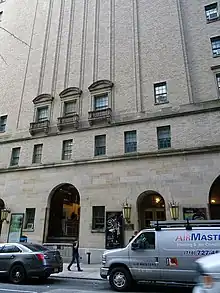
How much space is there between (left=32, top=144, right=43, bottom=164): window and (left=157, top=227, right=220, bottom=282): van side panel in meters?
15.7

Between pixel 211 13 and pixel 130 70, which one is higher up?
pixel 211 13

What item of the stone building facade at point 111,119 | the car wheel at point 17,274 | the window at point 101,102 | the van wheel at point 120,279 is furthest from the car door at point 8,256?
the window at point 101,102

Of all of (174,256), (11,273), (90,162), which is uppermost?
(90,162)

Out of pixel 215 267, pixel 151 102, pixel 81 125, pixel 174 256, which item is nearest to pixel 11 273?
pixel 174 256

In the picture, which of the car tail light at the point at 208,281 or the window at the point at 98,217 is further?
the window at the point at 98,217

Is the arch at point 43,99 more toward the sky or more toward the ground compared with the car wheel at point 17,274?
more toward the sky

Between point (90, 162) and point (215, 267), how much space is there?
640 inches

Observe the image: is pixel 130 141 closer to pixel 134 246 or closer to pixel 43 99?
pixel 43 99

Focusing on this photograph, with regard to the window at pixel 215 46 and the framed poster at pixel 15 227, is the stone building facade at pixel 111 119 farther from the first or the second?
the framed poster at pixel 15 227

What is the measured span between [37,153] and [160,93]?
12262 millimetres

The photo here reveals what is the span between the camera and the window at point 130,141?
19747 millimetres

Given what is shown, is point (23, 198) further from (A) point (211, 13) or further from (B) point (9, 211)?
(A) point (211, 13)

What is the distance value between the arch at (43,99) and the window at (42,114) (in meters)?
0.72

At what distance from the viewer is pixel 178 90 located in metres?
19.8
